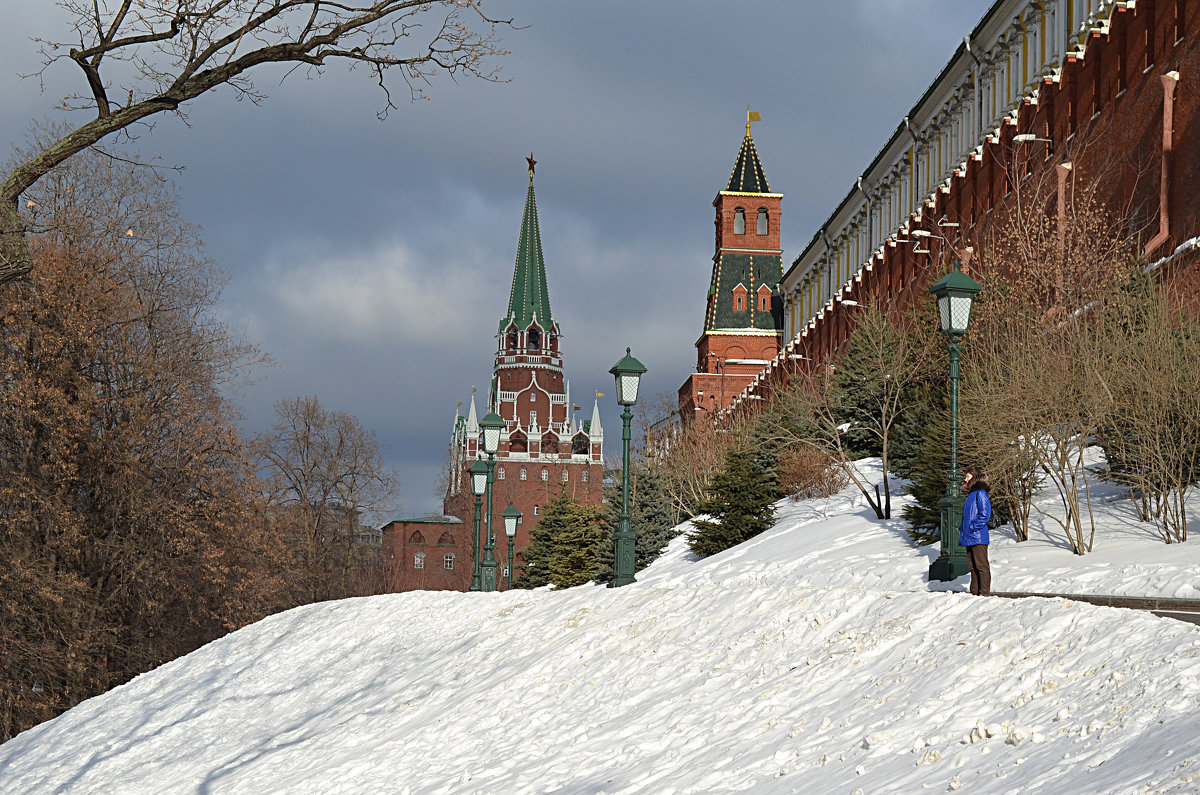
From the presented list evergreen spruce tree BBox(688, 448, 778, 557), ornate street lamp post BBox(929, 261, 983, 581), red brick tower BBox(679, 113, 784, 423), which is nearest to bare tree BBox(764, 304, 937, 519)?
evergreen spruce tree BBox(688, 448, 778, 557)

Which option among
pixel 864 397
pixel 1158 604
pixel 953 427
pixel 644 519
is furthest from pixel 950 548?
pixel 644 519

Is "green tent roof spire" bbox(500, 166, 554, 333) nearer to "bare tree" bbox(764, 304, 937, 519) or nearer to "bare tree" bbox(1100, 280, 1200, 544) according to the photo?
"bare tree" bbox(764, 304, 937, 519)

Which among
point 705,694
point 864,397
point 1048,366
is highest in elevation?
point 864,397

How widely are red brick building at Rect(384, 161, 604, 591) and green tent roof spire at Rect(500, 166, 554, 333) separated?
0.10 metres

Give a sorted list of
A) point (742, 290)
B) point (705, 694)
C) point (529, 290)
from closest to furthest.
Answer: point (705, 694) < point (742, 290) < point (529, 290)

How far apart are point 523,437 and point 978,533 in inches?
4386

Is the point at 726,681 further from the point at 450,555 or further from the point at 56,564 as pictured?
the point at 450,555

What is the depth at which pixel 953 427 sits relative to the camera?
16.3m

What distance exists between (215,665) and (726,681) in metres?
12.0

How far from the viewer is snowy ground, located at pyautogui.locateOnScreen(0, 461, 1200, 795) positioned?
8.11m

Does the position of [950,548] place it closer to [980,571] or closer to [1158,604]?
[980,571]

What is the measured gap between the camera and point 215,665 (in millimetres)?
21016

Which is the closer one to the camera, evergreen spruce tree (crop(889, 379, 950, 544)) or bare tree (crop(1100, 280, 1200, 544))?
bare tree (crop(1100, 280, 1200, 544))

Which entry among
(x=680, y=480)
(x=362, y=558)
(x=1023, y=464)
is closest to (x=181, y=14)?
(x=1023, y=464)
